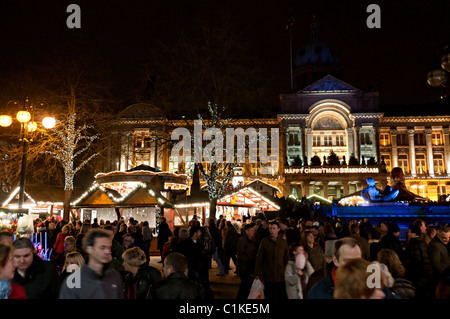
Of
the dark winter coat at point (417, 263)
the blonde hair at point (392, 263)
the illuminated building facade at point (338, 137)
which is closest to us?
the blonde hair at point (392, 263)

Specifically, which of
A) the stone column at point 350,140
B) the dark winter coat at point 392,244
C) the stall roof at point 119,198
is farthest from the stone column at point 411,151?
the dark winter coat at point 392,244

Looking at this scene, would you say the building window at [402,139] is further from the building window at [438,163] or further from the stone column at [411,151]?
the building window at [438,163]

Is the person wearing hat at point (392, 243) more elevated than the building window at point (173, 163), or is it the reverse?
the building window at point (173, 163)

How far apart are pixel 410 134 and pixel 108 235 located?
192 ft

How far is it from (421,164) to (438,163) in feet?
7.72

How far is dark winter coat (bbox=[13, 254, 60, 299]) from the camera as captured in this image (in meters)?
4.18

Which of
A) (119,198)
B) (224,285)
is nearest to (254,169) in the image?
(119,198)

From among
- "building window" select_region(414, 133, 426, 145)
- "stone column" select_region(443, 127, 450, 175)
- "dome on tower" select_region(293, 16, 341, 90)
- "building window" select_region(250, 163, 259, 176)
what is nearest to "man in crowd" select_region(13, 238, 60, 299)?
"building window" select_region(250, 163, 259, 176)

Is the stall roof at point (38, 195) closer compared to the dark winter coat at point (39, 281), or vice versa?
the dark winter coat at point (39, 281)

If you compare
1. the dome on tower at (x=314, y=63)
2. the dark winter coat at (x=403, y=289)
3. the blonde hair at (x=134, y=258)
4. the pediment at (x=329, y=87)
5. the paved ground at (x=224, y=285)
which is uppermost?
the dome on tower at (x=314, y=63)

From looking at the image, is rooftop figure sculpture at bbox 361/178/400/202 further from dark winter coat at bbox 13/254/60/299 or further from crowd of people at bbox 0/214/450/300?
dark winter coat at bbox 13/254/60/299

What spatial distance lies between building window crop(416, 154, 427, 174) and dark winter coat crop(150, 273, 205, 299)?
5866 cm

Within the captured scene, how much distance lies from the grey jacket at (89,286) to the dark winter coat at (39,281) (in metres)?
0.79

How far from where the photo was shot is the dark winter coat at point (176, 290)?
12.3 ft
